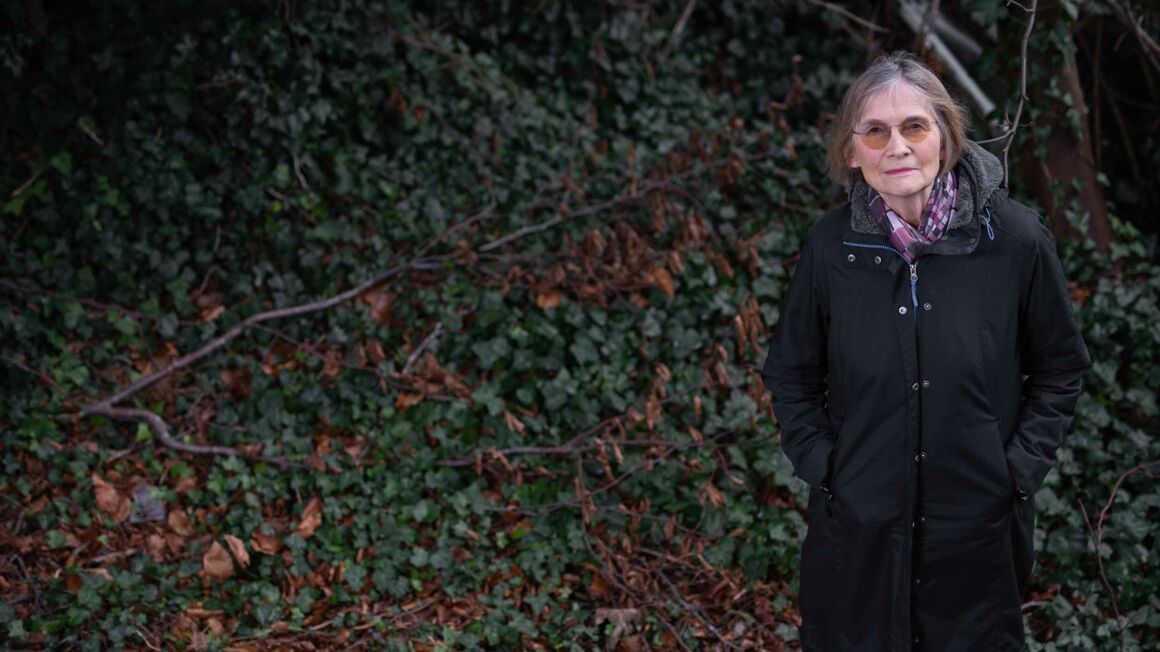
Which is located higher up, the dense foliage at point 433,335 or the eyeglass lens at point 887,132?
the eyeglass lens at point 887,132

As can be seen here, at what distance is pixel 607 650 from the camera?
4242 mm

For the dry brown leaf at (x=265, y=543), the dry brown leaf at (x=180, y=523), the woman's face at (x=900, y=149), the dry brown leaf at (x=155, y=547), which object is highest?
the woman's face at (x=900, y=149)

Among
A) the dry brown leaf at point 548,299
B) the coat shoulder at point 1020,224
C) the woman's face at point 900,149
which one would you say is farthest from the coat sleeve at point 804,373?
the dry brown leaf at point 548,299

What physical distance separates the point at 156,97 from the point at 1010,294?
495cm

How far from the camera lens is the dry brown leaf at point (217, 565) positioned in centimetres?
451

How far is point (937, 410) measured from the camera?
2.62 m

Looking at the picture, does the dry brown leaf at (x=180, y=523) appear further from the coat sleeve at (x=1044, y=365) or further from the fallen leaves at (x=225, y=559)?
the coat sleeve at (x=1044, y=365)

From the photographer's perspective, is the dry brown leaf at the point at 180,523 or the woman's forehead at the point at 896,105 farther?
the dry brown leaf at the point at 180,523

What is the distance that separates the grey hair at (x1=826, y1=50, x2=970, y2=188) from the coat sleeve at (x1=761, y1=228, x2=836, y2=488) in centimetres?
Answer: 30

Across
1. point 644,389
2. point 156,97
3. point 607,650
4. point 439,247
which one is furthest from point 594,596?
point 156,97

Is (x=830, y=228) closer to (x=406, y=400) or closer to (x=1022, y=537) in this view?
(x=1022, y=537)

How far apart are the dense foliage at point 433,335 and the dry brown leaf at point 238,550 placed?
2cm

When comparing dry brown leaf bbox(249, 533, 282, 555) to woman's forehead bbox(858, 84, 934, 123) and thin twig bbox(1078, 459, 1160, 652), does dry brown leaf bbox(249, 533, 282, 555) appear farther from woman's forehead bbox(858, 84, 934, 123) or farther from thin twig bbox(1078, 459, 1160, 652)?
thin twig bbox(1078, 459, 1160, 652)

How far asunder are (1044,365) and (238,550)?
3.16 metres
